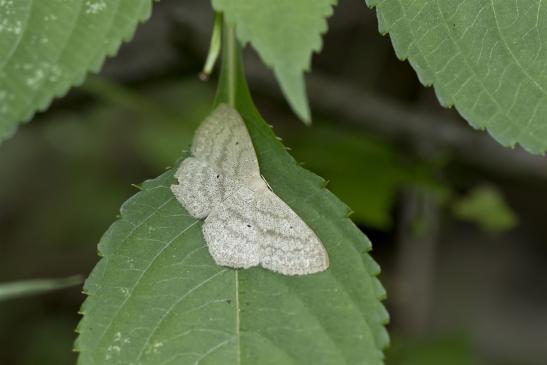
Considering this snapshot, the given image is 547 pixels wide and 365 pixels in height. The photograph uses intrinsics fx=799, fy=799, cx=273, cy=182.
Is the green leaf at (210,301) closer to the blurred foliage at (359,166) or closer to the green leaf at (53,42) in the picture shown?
the green leaf at (53,42)

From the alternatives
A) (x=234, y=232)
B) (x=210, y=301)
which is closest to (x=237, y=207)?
(x=234, y=232)

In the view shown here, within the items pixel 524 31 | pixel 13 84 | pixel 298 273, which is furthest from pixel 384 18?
pixel 13 84

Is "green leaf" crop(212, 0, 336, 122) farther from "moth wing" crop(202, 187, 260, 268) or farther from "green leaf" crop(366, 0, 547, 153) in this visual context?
"moth wing" crop(202, 187, 260, 268)

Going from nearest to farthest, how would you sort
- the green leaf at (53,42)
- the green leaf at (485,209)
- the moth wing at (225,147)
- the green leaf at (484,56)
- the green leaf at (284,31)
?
the green leaf at (284,31) → the green leaf at (53,42) → the green leaf at (484,56) → the moth wing at (225,147) → the green leaf at (485,209)

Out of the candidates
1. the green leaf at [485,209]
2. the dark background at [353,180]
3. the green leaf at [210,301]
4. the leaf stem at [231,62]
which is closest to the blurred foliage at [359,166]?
the dark background at [353,180]

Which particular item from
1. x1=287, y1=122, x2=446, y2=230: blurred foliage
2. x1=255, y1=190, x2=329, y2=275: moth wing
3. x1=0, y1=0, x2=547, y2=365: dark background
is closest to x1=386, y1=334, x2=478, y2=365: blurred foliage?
x1=0, y1=0, x2=547, y2=365: dark background

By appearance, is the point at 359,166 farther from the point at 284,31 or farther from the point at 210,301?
the point at 284,31
